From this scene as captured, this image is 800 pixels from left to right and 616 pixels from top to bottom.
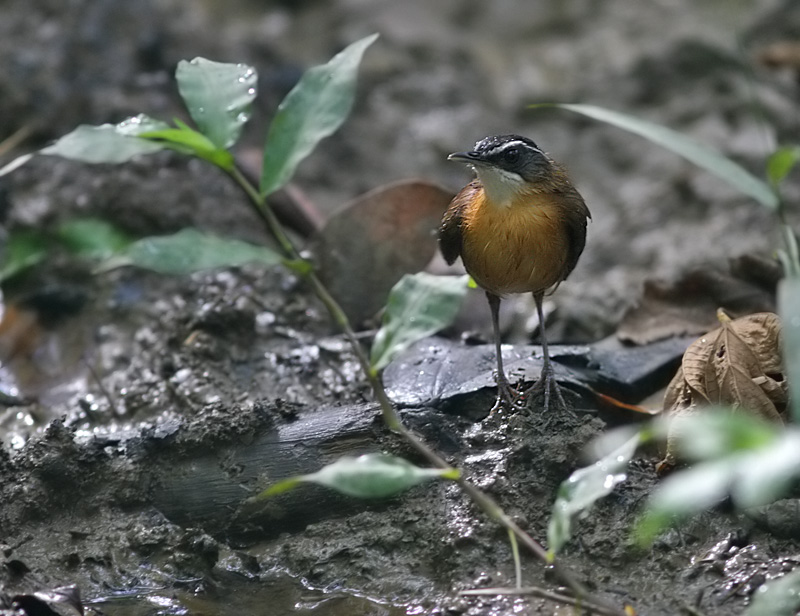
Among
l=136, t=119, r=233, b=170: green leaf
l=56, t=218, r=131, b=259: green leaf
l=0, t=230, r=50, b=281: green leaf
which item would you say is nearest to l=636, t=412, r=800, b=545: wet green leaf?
l=136, t=119, r=233, b=170: green leaf

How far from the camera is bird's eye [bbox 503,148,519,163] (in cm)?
458

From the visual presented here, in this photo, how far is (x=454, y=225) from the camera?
4.77 meters

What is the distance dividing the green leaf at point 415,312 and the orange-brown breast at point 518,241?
4.17 feet

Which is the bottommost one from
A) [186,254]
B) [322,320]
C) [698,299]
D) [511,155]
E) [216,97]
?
[322,320]

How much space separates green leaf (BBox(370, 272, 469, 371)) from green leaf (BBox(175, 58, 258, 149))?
772mm

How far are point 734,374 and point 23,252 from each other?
4.23 m

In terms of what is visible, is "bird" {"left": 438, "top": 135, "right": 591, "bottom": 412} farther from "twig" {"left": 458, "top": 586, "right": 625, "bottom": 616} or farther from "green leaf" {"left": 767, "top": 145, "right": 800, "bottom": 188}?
"green leaf" {"left": 767, "top": 145, "right": 800, "bottom": 188}

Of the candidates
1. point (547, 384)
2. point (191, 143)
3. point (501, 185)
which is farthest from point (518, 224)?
point (191, 143)

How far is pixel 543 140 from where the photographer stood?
27.6 ft

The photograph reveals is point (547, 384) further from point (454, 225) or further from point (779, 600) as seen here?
point (779, 600)

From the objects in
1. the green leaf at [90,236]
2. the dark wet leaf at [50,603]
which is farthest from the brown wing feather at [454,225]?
the dark wet leaf at [50,603]

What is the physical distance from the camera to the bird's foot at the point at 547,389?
4.42 metres

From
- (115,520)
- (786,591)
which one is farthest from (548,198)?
(115,520)

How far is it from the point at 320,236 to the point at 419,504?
7.84 ft
